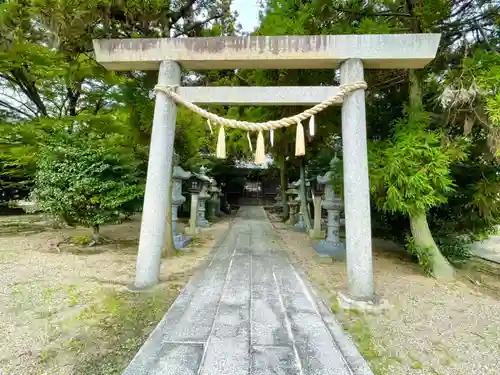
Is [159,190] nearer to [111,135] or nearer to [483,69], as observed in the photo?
[111,135]

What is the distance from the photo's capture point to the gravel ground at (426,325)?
2.23m

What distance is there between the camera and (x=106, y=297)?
3.42 m

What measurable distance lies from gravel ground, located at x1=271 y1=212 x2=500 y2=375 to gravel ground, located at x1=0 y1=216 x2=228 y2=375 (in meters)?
2.35

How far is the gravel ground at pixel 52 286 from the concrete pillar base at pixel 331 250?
109 inches

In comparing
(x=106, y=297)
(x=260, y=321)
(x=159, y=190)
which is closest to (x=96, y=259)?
(x=106, y=297)

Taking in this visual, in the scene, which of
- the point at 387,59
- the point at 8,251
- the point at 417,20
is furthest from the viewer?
the point at 8,251

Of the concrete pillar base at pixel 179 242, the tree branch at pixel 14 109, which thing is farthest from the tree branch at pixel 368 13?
the tree branch at pixel 14 109

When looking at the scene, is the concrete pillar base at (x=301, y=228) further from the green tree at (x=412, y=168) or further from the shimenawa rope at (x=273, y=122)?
the shimenawa rope at (x=273, y=122)

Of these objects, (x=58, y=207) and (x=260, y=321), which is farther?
(x=58, y=207)

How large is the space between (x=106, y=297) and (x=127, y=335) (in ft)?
3.74

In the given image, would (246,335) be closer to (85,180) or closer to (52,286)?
(52,286)

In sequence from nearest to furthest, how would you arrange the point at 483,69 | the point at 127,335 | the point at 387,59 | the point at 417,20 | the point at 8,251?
the point at 127,335, the point at 387,59, the point at 483,69, the point at 417,20, the point at 8,251

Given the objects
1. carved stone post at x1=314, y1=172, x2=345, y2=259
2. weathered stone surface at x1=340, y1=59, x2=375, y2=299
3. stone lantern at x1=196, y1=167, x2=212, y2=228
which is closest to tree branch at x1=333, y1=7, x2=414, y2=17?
weathered stone surface at x1=340, y1=59, x2=375, y2=299

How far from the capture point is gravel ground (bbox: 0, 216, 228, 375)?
2225 millimetres
